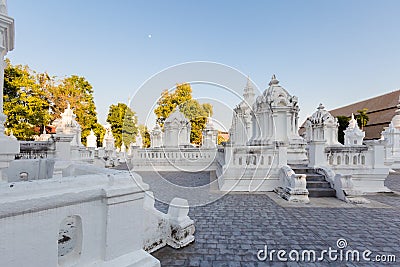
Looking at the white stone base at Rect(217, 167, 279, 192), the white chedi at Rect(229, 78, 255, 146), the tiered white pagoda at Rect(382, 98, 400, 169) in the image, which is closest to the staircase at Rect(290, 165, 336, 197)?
the white stone base at Rect(217, 167, 279, 192)

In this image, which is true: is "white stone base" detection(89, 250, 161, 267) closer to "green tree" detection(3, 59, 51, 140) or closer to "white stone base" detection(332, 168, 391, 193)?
"white stone base" detection(332, 168, 391, 193)

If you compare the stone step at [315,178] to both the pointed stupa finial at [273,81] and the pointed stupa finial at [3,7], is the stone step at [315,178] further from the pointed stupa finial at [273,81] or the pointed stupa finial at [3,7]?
the pointed stupa finial at [3,7]

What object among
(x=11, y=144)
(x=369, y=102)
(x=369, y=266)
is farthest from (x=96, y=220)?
(x=369, y=102)

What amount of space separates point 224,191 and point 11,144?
23.0 feet

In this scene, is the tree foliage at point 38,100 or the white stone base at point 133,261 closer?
the white stone base at point 133,261

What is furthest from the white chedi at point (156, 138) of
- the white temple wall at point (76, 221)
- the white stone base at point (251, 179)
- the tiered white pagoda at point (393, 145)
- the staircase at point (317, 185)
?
the tiered white pagoda at point (393, 145)

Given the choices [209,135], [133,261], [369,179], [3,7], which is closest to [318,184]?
[369,179]

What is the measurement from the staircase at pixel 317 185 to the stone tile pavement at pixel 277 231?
3.96 ft

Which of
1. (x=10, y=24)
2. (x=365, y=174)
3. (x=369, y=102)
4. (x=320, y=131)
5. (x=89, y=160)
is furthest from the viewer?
(x=369, y=102)

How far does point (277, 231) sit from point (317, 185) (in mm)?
4464

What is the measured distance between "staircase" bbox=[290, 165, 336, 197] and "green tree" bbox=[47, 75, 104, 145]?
28.1 m

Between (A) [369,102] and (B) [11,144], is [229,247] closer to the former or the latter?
(B) [11,144]

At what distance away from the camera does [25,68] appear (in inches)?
851

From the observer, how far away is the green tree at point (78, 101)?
91.9 ft
